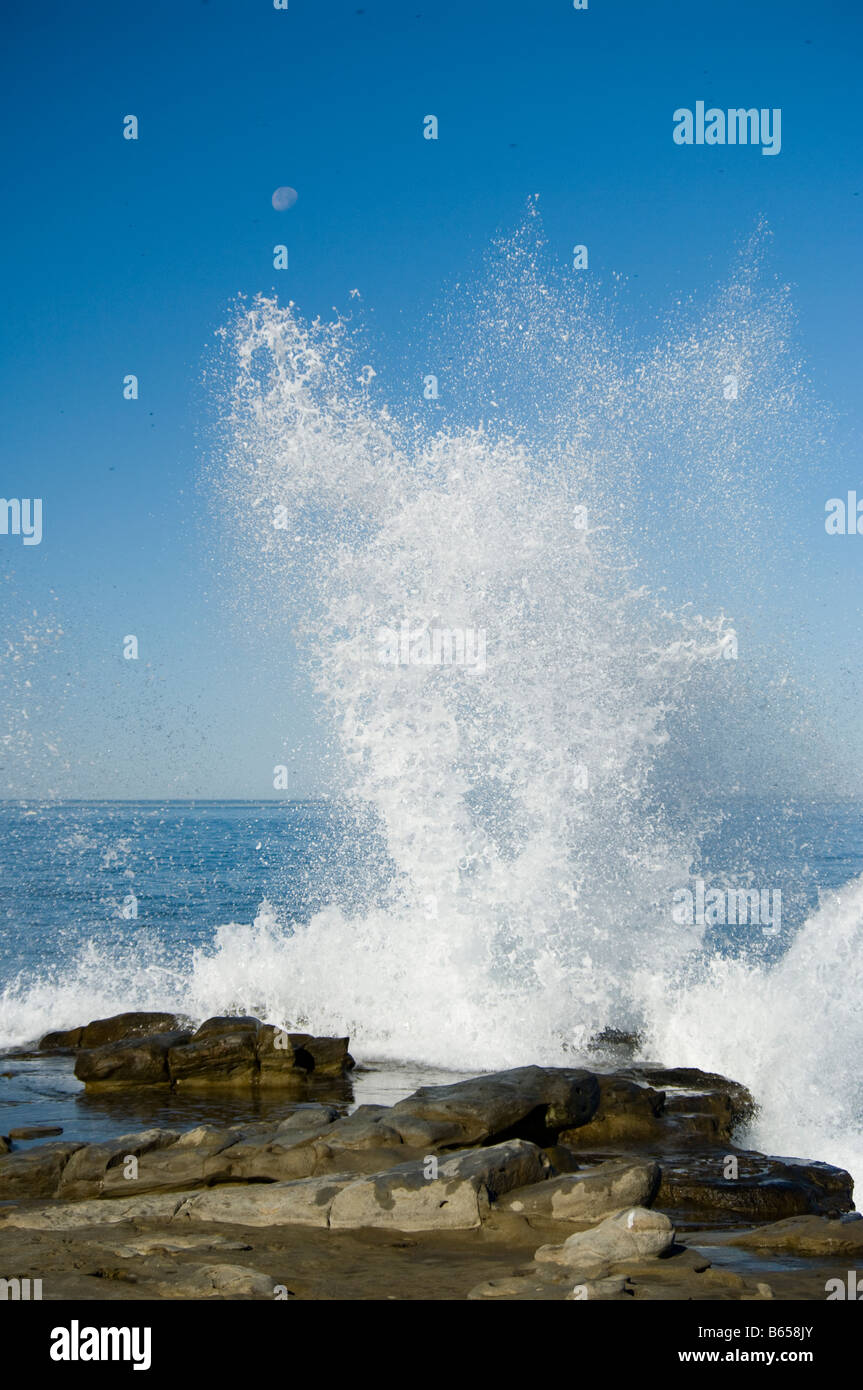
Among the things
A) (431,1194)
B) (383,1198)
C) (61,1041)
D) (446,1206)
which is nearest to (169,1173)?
(383,1198)

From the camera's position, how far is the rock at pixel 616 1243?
6.13 m

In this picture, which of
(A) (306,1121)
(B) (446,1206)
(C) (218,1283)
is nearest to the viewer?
(C) (218,1283)

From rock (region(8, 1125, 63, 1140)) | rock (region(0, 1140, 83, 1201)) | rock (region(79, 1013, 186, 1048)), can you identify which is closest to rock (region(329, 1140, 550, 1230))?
rock (region(0, 1140, 83, 1201))

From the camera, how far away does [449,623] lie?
17.3 metres

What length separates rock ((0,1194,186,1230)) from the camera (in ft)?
23.8

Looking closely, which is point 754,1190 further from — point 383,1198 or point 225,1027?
point 225,1027

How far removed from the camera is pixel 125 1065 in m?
12.2

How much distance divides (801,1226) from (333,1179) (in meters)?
3.13

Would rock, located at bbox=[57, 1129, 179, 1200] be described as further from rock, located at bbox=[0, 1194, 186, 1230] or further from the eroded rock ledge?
the eroded rock ledge

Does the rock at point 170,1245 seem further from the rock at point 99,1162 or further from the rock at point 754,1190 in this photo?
the rock at point 754,1190

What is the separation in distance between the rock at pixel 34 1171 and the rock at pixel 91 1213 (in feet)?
1.98

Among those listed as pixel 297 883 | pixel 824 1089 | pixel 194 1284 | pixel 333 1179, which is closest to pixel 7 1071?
pixel 333 1179

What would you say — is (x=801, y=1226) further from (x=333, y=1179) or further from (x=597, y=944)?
(x=597, y=944)

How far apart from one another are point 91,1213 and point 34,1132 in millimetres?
2873
